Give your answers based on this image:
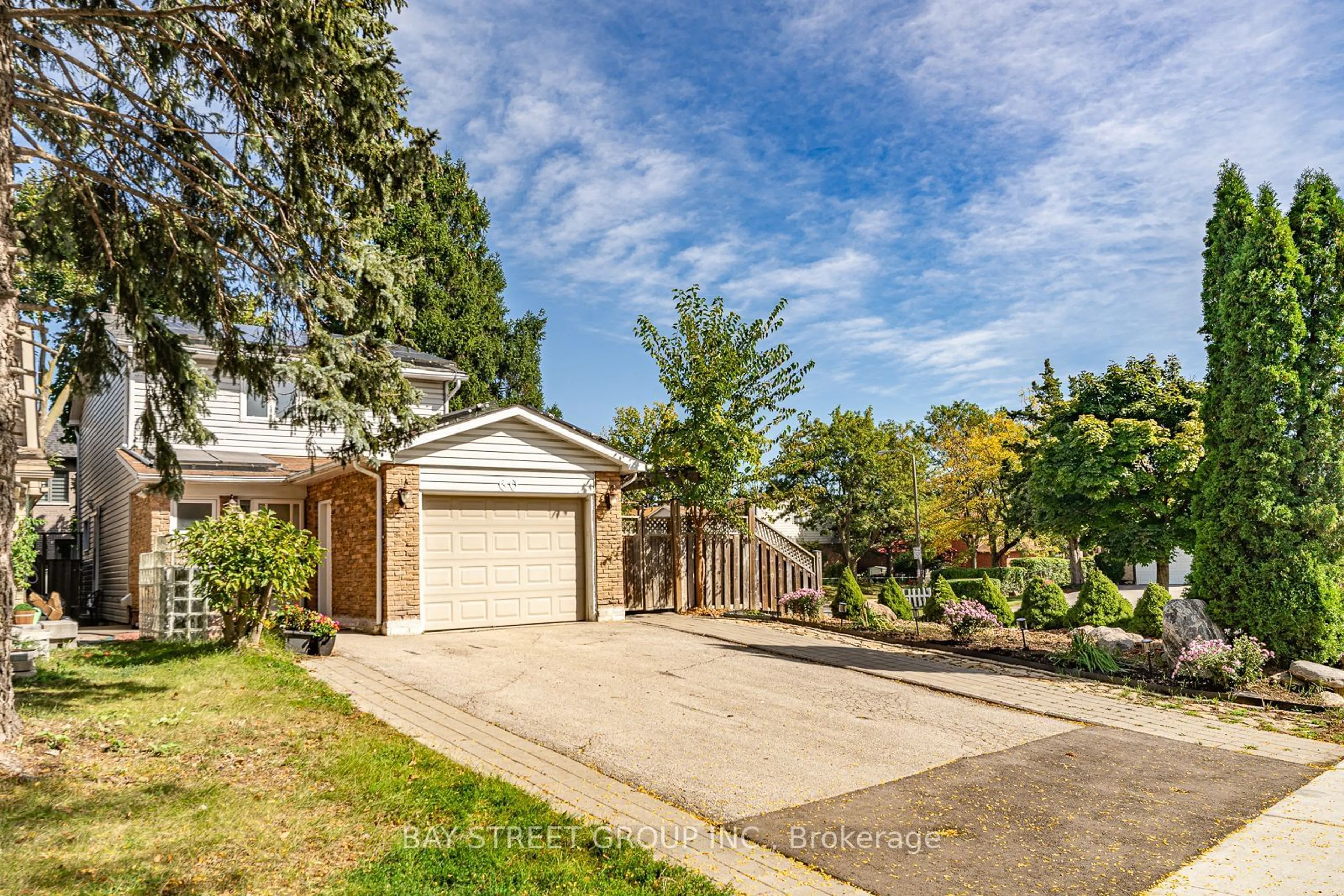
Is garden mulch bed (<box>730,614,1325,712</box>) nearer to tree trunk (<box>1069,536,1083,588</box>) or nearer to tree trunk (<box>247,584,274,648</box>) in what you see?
tree trunk (<box>247,584,274,648</box>)

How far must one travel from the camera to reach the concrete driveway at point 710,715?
5.87 m

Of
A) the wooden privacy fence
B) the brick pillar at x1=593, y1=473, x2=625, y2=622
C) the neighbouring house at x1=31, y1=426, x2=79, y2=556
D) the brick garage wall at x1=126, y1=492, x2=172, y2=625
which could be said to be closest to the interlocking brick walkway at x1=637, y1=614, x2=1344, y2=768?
the brick pillar at x1=593, y1=473, x2=625, y2=622

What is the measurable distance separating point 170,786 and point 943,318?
59.1 ft

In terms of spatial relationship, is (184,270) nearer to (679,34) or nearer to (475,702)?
(475,702)

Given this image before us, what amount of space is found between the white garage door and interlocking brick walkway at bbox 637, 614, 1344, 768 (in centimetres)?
184

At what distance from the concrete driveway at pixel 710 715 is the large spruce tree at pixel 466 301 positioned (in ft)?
66.4

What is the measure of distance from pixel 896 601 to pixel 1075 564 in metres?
22.8

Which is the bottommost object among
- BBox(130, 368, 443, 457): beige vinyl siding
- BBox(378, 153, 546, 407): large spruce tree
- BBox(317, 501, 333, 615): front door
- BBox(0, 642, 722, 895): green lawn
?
BBox(0, 642, 722, 895): green lawn

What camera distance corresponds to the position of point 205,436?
9.20 metres

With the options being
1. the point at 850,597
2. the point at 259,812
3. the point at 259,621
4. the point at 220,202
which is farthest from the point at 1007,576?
the point at 259,812

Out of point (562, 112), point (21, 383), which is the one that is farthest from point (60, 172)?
point (562, 112)

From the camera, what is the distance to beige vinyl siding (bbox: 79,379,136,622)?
A: 56.3 ft

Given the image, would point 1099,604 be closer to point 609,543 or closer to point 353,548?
point 609,543

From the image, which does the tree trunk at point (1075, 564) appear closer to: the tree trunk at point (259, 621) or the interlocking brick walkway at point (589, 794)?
the tree trunk at point (259, 621)
